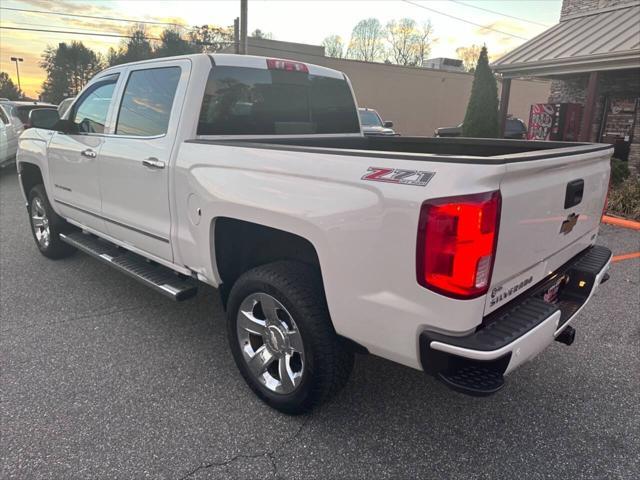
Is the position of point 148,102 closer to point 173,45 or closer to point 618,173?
point 618,173

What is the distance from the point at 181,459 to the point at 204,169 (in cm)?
162

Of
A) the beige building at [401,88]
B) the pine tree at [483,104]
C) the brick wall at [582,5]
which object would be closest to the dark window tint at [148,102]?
the brick wall at [582,5]

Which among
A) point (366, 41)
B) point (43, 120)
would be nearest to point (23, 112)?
point (43, 120)

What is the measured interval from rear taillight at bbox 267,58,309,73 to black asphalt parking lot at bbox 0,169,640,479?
212 cm

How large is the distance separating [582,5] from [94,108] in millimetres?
14229

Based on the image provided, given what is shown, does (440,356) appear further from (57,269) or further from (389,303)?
(57,269)

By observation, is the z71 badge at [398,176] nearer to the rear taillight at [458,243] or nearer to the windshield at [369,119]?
the rear taillight at [458,243]

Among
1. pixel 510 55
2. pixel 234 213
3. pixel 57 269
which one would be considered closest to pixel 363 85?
pixel 510 55

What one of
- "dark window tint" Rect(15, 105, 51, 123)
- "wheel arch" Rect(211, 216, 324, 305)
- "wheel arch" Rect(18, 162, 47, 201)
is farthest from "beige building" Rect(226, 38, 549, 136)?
"wheel arch" Rect(211, 216, 324, 305)

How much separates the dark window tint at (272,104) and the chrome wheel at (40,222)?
10.2 feet

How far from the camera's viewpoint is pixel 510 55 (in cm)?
1348

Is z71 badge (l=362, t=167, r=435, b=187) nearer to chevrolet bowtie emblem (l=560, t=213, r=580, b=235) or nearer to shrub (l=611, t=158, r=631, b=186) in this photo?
chevrolet bowtie emblem (l=560, t=213, r=580, b=235)

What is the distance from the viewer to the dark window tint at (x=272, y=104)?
328 centimetres

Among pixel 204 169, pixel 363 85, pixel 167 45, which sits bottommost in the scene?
pixel 204 169
